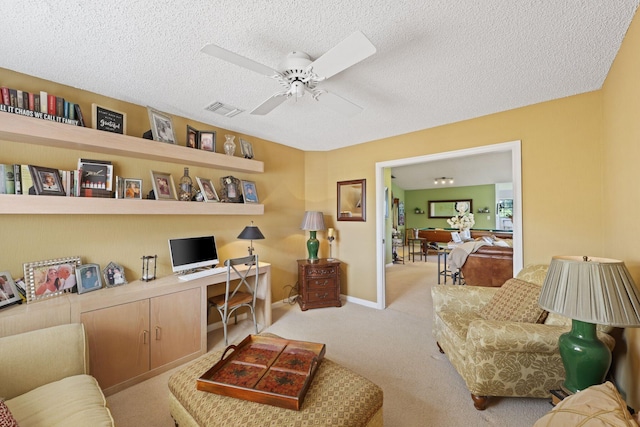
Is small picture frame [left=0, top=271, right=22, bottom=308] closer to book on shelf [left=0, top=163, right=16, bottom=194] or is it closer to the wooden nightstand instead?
book on shelf [left=0, top=163, right=16, bottom=194]

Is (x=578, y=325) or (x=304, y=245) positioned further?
(x=304, y=245)

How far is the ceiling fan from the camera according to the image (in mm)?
1312

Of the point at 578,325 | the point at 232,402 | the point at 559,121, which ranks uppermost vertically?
the point at 559,121

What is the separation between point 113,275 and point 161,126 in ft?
4.82

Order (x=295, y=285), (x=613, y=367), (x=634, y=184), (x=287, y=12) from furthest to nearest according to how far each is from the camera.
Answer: (x=295, y=285)
(x=613, y=367)
(x=634, y=184)
(x=287, y=12)

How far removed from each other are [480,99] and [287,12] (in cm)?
201

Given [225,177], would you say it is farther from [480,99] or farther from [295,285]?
[480,99]

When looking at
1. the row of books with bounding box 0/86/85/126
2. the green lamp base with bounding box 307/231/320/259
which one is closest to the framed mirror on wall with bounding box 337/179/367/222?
the green lamp base with bounding box 307/231/320/259

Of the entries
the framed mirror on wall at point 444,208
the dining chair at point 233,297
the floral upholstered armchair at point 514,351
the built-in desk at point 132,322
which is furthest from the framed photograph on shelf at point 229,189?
the framed mirror on wall at point 444,208

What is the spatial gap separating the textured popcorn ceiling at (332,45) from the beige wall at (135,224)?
1.11 ft

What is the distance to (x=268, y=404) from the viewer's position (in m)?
1.25

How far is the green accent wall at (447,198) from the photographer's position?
925cm

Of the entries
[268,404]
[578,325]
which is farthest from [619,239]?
[268,404]

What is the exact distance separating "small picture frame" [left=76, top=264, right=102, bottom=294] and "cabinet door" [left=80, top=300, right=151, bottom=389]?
336 mm
